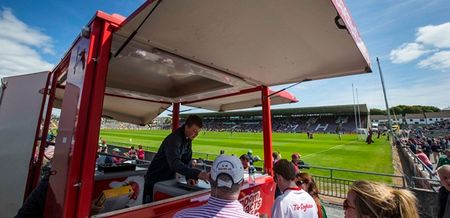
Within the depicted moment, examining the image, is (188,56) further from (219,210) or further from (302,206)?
(302,206)

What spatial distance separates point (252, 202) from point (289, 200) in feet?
2.50

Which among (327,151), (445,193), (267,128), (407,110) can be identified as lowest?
(445,193)

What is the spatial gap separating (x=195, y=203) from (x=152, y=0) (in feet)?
6.47

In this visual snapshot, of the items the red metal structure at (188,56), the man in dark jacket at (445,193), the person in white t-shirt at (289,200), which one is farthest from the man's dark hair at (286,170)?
the man in dark jacket at (445,193)

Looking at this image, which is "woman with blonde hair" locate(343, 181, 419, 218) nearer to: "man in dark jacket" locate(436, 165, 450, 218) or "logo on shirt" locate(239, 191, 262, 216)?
"logo on shirt" locate(239, 191, 262, 216)

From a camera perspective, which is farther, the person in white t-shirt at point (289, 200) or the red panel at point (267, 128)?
the red panel at point (267, 128)

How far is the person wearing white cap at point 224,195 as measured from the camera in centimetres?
152

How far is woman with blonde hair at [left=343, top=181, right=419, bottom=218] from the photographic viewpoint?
1.44 meters

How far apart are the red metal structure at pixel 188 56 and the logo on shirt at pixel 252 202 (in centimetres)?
1

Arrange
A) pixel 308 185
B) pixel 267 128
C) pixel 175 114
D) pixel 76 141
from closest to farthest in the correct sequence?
pixel 76 141 < pixel 308 185 < pixel 267 128 < pixel 175 114

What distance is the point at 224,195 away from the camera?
1563 mm

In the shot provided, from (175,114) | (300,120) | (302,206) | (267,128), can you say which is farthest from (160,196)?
(300,120)

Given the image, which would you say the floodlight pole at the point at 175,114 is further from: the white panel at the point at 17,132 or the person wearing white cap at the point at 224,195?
the person wearing white cap at the point at 224,195

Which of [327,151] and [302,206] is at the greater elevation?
[327,151]
